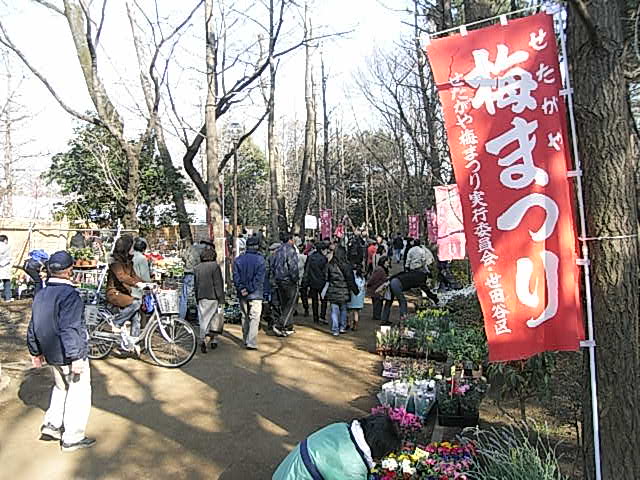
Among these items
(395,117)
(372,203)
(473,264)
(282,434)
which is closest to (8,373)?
(282,434)

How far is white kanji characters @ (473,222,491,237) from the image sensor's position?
353 cm

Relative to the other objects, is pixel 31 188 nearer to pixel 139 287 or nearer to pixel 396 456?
pixel 139 287

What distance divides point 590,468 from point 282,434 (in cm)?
306

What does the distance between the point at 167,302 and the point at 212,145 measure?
485 centimetres

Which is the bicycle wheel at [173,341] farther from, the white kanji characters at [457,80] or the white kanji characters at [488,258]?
the white kanji characters at [457,80]

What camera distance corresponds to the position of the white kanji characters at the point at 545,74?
136 inches

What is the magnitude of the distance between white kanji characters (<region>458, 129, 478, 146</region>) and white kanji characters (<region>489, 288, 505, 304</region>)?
3.04 ft

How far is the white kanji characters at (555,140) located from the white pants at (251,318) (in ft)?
21.2

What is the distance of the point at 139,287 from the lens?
26.7 feet

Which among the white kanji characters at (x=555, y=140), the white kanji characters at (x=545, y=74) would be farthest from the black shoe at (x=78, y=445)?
the white kanji characters at (x=545, y=74)

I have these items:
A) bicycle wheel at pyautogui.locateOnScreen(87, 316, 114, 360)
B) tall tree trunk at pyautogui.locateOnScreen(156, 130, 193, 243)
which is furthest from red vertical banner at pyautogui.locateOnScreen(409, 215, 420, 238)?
bicycle wheel at pyautogui.locateOnScreen(87, 316, 114, 360)

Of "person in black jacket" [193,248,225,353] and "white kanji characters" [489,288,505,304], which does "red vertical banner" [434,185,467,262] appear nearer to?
"person in black jacket" [193,248,225,353]

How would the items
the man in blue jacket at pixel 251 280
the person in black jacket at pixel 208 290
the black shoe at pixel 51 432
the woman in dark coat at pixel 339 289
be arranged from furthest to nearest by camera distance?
the woman in dark coat at pixel 339 289 < the man in blue jacket at pixel 251 280 < the person in black jacket at pixel 208 290 < the black shoe at pixel 51 432

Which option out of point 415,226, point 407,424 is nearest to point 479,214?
point 407,424
